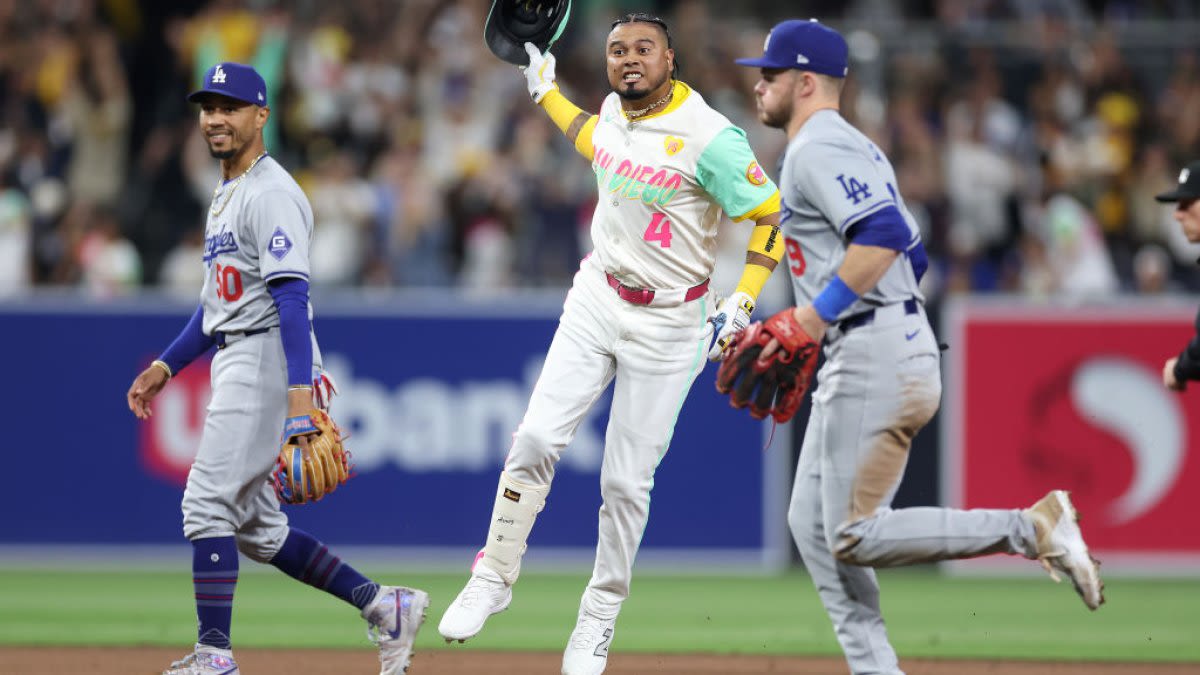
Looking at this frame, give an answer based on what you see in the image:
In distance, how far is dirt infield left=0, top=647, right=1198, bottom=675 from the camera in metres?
7.69

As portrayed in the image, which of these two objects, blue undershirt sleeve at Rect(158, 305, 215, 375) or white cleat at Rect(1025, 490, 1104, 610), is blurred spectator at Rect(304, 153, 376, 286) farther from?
white cleat at Rect(1025, 490, 1104, 610)

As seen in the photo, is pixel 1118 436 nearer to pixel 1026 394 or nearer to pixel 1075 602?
pixel 1026 394

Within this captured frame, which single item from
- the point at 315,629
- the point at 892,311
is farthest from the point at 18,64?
the point at 892,311

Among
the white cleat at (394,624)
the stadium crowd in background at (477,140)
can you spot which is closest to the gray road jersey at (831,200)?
the white cleat at (394,624)

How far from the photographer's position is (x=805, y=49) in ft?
19.9

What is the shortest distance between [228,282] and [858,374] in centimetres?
263

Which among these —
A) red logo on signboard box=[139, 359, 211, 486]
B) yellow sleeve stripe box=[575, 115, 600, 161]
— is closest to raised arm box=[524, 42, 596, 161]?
yellow sleeve stripe box=[575, 115, 600, 161]

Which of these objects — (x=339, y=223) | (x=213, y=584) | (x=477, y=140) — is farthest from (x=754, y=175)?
(x=477, y=140)

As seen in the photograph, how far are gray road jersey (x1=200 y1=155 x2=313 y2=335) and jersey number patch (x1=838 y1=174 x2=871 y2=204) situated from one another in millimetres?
2216

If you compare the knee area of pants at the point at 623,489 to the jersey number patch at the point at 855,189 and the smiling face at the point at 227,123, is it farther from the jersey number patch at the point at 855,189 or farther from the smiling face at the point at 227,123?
the smiling face at the point at 227,123

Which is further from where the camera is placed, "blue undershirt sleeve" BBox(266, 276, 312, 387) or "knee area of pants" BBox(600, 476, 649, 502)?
"knee area of pants" BBox(600, 476, 649, 502)

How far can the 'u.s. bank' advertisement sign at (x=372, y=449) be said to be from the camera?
39.7ft

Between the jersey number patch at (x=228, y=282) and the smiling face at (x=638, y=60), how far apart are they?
177cm

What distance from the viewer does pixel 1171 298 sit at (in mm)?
12242
